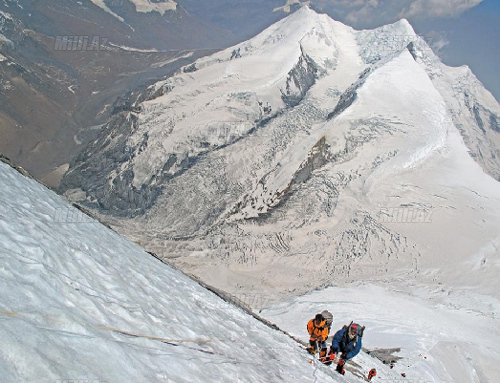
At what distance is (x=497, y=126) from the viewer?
6895 inches

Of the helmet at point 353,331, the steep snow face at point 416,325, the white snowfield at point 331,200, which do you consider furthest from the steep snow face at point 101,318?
the white snowfield at point 331,200

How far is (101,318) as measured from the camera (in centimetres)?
729

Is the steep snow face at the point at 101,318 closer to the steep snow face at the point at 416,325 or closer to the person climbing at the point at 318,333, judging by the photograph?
the person climbing at the point at 318,333

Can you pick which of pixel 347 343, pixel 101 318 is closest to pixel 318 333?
pixel 347 343

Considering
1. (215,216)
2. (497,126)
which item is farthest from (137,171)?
(497,126)

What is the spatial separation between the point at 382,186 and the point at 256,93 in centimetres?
4569

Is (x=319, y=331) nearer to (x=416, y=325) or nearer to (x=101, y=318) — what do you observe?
(x=101, y=318)

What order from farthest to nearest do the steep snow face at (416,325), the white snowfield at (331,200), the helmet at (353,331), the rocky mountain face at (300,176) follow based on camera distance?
1. the rocky mountain face at (300,176)
2. the white snowfield at (331,200)
3. the steep snow face at (416,325)
4. the helmet at (353,331)

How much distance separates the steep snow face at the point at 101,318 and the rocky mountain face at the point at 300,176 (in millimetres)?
38413

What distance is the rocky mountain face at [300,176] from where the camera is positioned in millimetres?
53250

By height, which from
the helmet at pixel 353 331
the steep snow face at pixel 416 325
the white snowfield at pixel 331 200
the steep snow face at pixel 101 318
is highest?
the white snowfield at pixel 331 200

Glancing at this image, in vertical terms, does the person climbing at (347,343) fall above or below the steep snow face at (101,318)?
above

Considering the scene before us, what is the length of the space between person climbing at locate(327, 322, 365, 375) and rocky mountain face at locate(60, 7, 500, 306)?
3449cm

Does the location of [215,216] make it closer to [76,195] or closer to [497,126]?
[76,195]
